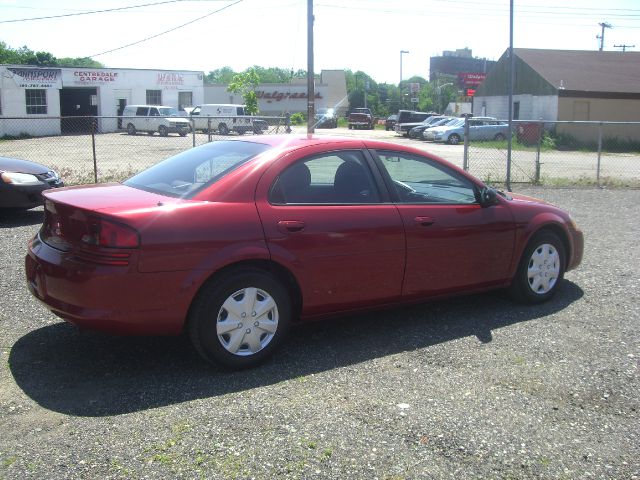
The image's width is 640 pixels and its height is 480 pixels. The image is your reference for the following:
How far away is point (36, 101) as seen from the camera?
4125 cm

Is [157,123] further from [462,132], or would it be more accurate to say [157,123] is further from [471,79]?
[471,79]

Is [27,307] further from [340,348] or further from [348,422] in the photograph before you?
[348,422]

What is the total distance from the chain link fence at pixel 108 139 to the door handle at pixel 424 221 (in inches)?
372

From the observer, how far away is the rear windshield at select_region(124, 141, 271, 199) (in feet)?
15.2

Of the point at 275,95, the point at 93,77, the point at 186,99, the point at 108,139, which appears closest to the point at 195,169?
the point at 108,139

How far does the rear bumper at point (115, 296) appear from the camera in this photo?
403 cm

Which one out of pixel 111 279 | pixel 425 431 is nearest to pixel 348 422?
pixel 425 431

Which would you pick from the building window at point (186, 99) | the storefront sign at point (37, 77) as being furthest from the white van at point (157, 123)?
the building window at point (186, 99)

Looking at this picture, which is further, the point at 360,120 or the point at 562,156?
the point at 360,120

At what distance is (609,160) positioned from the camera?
25.6 meters

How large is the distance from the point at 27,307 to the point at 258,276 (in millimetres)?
2390

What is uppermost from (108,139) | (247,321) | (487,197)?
(108,139)

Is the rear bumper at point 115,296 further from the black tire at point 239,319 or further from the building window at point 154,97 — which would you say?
the building window at point 154,97

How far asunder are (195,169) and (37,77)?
40.2 meters
